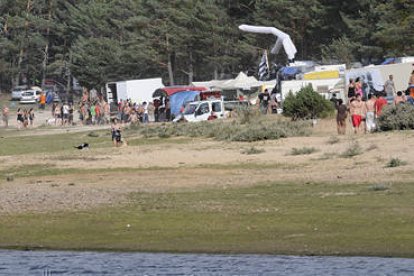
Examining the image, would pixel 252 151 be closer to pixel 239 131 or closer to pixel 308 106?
pixel 239 131

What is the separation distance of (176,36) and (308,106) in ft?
157

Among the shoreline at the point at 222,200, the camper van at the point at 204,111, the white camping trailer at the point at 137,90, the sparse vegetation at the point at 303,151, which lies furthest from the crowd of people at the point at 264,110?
the sparse vegetation at the point at 303,151

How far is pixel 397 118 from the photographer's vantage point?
36.8 meters

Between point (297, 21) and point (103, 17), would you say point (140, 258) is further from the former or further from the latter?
point (103, 17)

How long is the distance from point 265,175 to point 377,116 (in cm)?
1108

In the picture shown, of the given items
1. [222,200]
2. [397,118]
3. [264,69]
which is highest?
[264,69]

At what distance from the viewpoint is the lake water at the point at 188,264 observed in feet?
53.6

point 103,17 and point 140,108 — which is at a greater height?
point 103,17

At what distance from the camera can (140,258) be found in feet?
58.5

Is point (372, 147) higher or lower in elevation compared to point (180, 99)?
lower

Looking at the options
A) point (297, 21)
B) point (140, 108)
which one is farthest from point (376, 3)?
point (140, 108)

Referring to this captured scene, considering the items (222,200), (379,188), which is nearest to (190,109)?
(222,200)

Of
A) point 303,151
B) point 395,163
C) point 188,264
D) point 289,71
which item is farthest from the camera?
point 289,71

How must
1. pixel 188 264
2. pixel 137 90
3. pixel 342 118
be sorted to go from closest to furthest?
pixel 188 264 < pixel 342 118 < pixel 137 90
